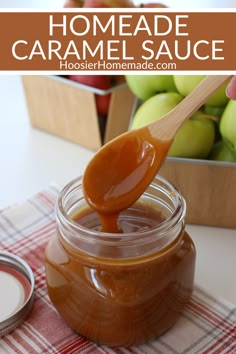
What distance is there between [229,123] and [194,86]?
73 mm

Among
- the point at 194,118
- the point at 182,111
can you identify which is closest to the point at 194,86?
the point at 194,118

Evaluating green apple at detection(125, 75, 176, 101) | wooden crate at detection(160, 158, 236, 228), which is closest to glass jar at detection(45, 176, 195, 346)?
wooden crate at detection(160, 158, 236, 228)

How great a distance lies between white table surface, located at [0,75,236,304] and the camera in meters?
0.75

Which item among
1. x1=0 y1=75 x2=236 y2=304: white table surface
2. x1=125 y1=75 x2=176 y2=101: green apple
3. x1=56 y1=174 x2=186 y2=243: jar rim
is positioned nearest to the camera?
x1=56 y1=174 x2=186 y2=243: jar rim

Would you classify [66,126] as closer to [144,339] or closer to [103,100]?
[103,100]

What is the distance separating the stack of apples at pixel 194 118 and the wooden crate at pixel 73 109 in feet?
0.25

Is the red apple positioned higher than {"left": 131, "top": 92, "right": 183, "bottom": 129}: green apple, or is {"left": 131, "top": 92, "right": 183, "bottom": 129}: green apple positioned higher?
{"left": 131, "top": 92, "right": 183, "bottom": 129}: green apple

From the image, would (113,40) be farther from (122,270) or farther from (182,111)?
(122,270)

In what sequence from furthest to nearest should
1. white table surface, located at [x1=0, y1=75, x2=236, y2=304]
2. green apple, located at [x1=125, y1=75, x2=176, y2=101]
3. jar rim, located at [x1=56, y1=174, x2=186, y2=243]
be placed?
green apple, located at [x1=125, y1=75, x2=176, y2=101] → white table surface, located at [x1=0, y1=75, x2=236, y2=304] → jar rim, located at [x1=56, y1=174, x2=186, y2=243]

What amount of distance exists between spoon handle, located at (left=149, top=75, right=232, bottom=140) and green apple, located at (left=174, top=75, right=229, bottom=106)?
0.48ft

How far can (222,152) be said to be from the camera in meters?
0.82

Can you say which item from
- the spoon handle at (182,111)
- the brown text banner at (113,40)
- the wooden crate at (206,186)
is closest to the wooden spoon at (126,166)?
the spoon handle at (182,111)

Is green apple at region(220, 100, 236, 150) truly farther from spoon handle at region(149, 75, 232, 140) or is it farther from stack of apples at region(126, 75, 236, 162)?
spoon handle at region(149, 75, 232, 140)

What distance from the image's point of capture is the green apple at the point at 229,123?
2.57 ft
